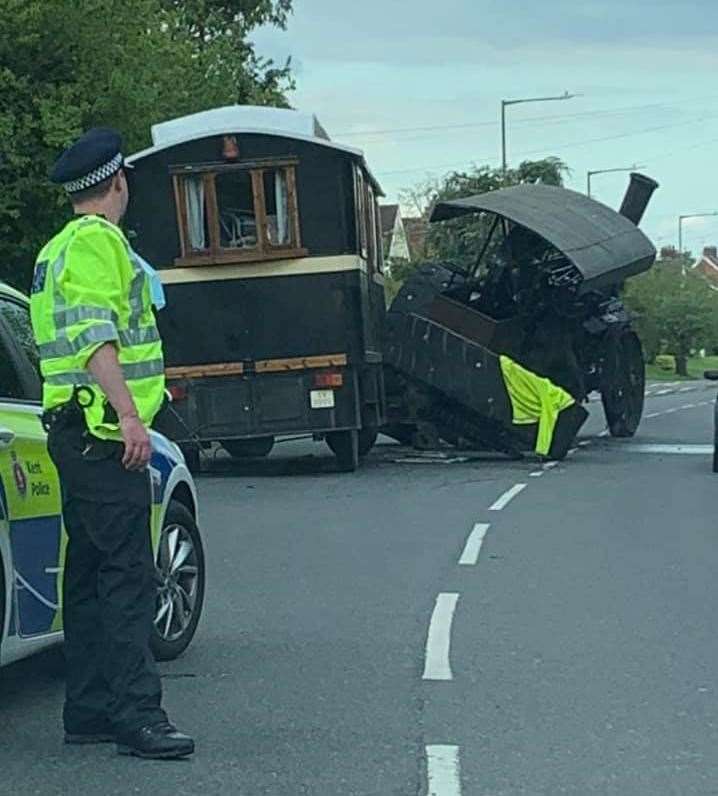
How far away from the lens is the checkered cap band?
622 cm

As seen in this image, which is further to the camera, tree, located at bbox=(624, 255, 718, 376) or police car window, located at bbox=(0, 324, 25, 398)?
tree, located at bbox=(624, 255, 718, 376)

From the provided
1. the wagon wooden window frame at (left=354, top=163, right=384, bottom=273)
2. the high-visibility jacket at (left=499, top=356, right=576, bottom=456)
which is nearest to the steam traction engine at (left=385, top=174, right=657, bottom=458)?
the high-visibility jacket at (left=499, top=356, right=576, bottom=456)

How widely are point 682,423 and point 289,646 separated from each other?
22.2 metres

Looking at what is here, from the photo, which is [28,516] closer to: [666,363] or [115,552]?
[115,552]

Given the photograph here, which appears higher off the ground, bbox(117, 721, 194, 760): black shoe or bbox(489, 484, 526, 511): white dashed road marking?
bbox(117, 721, 194, 760): black shoe

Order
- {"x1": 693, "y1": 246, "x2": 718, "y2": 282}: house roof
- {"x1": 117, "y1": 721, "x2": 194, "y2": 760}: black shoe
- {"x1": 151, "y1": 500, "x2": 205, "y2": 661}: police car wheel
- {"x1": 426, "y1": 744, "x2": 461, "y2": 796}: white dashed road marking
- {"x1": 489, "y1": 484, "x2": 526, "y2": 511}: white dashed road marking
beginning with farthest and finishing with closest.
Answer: {"x1": 693, "y1": 246, "x2": 718, "y2": 282}: house roof < {"x1": 489, "y1": 484, "x2": 526, "y2": 511}: white dashed road marking < {"x1": 151, "y1": 500, "x2": 205, "y2": 661}: police car wheel < {"x1": 117, "y1": 721, "x2": 194, "y2": 760}: black shoe < {"x1": 426, "y1": 744, "x2": 461, "y2": 796}: white dashed road marking

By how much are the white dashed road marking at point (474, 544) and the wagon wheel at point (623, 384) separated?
11135 millimetres

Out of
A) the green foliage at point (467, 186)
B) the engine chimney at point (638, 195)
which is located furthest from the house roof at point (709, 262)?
the engine chimney at point (638, 195)

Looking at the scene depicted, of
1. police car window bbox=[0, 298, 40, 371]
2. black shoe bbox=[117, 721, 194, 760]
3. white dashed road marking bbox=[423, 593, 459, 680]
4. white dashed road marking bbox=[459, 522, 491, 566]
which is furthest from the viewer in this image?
white dashed road marking bbox=[459, 522, 491, 566]

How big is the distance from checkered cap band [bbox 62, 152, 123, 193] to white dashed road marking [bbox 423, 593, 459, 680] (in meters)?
3.00

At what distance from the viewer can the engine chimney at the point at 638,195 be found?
26.2 m

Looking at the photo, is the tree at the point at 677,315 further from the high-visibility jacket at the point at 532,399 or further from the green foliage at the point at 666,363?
the high-visibility jacket at the point at 532,399

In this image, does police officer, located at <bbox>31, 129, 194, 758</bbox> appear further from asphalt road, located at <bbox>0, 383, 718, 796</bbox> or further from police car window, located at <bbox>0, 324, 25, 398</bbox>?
police car window, located at <bbox>0, 324, 25, 398</bbox>

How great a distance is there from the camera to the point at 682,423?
30328mm
